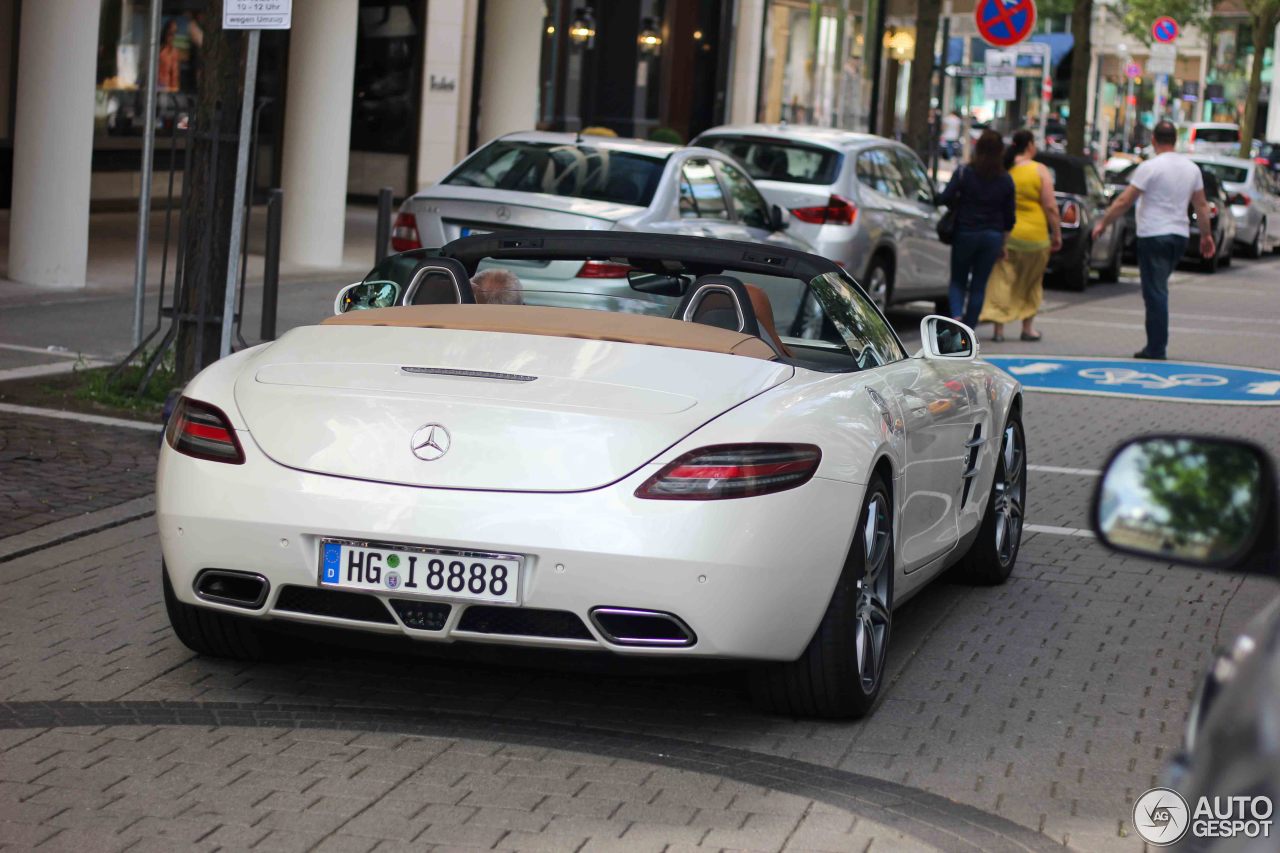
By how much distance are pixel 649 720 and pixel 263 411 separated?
1284 mm

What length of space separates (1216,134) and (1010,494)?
212 ft

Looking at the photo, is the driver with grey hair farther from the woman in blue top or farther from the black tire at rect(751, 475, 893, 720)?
the woman in blue top

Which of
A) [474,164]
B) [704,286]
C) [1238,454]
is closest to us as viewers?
[1238,454]

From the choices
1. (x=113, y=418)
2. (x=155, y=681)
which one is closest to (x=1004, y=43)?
(x=113, y=418)

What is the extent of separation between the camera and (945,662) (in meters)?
6.06

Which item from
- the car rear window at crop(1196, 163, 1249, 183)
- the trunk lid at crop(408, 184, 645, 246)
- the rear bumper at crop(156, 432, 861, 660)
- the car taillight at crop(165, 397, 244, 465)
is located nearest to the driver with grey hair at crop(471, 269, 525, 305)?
the car taillight at crop(165, 397, 244, 465)

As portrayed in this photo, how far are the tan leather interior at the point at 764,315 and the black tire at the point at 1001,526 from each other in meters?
1.50

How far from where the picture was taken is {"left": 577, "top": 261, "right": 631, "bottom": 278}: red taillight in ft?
21.2

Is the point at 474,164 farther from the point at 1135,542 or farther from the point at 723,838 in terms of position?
the point at 1135,542

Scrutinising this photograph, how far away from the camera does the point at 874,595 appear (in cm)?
539

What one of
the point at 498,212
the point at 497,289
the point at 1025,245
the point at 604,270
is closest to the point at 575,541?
the point at 497,289

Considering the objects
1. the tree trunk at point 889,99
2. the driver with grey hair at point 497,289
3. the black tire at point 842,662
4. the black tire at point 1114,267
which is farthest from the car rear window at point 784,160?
the tree trunk at point 889,99

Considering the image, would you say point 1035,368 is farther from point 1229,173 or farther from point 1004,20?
point 1229,173

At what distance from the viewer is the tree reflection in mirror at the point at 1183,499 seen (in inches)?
93.1
